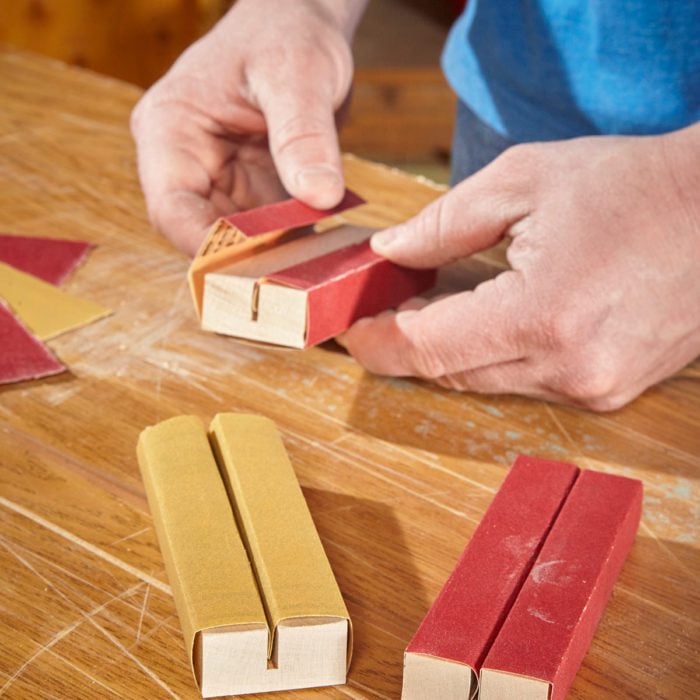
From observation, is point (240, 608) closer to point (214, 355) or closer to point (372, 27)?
point (214, 355)

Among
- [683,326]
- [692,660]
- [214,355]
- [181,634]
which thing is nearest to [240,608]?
[181,634]

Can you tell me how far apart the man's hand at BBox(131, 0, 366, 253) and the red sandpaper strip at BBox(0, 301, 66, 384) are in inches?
9.5

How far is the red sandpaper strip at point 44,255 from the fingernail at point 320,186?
0.92ft

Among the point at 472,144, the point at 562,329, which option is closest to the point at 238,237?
the point at 562,329

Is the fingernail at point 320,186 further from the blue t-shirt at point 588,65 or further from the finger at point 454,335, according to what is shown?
the blue t-shirt at point 588,65

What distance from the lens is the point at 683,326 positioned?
3.53 ft

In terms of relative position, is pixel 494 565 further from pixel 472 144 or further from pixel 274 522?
pixel 472 144

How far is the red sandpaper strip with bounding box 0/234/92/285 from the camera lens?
123 centimetres

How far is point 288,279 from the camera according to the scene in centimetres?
102

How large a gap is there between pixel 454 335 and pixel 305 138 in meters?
0.34

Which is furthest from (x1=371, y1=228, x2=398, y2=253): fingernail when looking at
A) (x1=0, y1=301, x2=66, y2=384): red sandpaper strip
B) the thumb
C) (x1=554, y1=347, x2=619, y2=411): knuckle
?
(x1=0, y1=301, x2=66, y2=384): red sandpaper strip

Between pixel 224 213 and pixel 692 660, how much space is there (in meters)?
0.82

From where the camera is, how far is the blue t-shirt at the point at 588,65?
4.17 ft

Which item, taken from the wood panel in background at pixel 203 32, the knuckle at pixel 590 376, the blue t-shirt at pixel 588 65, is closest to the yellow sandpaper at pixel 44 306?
the knuckle at pixel 590 376
